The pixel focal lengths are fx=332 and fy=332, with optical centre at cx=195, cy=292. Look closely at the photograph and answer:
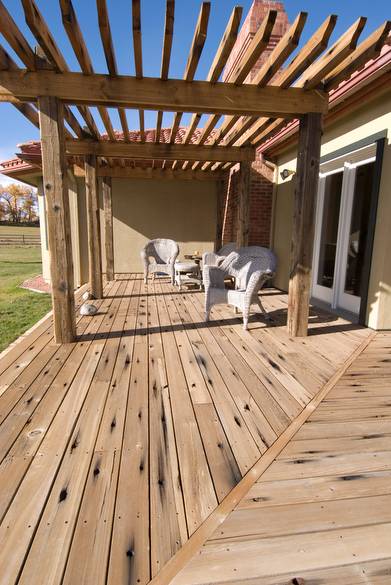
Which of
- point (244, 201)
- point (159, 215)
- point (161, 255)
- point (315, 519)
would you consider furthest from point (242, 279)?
point (159, 215)

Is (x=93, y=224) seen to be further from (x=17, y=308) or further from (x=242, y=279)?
(x=242, y=279)

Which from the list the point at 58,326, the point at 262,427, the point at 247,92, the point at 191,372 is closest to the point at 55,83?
the point at 247,92

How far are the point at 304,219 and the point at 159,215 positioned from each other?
5.56 metres

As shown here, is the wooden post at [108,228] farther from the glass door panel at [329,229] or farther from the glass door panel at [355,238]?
the glass door panel at [355,238]

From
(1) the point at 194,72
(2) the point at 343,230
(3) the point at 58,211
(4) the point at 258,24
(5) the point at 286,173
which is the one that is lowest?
(2) the point at 343,230

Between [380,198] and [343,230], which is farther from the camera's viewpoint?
[343,230]

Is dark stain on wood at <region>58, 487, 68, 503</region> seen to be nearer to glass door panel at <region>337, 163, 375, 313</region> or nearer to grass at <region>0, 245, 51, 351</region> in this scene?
grass at <region>0, 245, 51, 351</region>

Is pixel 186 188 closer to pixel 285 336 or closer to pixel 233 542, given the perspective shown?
pixel 285 336

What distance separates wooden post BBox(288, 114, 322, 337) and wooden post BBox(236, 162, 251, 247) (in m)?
2.33

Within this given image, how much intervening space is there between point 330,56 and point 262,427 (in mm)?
2857

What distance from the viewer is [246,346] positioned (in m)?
3.46

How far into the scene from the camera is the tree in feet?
148

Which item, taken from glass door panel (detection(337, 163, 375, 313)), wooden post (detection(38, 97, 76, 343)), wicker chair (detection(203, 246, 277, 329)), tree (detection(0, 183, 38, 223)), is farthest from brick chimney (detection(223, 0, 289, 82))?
tree (detection(0, 183, 38, 223))

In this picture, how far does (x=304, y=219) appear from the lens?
348 cm
